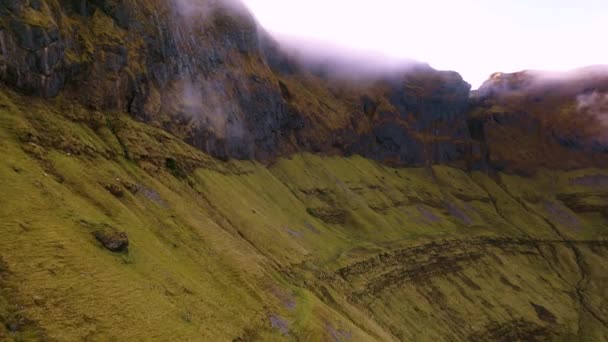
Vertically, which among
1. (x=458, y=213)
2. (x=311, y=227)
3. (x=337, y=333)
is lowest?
(x=458, y=213)

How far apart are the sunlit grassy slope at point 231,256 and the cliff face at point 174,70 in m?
5.55

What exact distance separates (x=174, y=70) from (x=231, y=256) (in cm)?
5423

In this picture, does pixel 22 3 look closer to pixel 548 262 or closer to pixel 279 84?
pixel 279 84

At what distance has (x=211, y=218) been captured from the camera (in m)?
70.5

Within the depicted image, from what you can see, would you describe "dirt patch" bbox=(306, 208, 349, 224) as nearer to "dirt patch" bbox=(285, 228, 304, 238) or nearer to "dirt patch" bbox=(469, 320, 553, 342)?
"dirt patch" bbox=(285, 228, 304, 238)

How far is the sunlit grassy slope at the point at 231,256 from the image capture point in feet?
120

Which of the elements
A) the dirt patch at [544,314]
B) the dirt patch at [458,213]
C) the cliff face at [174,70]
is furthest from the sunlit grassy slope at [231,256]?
the dirt patch at [458,213]

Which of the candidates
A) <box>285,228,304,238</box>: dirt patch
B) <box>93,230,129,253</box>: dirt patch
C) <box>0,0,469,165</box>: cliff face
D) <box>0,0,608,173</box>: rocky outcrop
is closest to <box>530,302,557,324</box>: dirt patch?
<box>285,228,304,238</box>: dirt patch

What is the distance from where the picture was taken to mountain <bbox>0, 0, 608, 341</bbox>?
39094 mm

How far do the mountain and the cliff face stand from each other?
371 mm

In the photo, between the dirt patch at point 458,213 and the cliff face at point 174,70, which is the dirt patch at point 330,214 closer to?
the cliff face at point 174,70

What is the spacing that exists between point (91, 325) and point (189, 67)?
80957mm

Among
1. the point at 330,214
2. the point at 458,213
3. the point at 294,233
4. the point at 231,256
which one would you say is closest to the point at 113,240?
the point at 231,256

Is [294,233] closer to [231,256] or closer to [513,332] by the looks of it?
[231,256]
